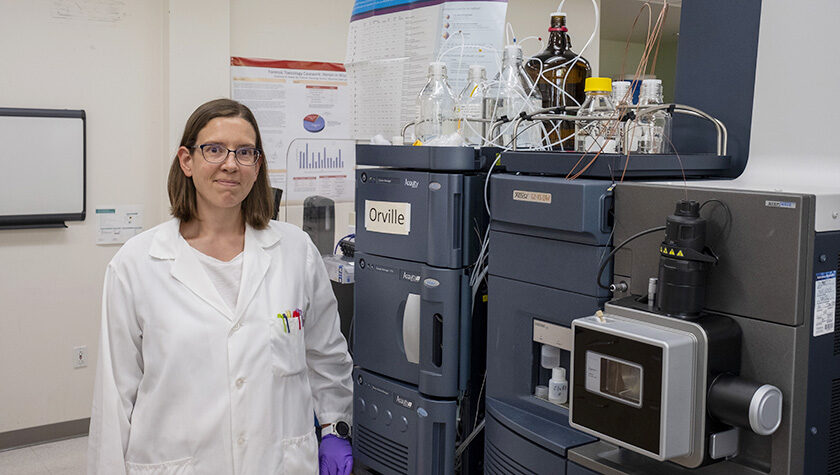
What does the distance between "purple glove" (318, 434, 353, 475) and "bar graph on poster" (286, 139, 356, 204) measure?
2.29m

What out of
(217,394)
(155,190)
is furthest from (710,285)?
(155,190)

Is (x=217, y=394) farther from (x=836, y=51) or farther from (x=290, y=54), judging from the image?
(x=290, y=54)

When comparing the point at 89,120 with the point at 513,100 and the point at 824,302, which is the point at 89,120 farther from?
the point at 824,302

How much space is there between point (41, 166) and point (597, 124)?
2651mm

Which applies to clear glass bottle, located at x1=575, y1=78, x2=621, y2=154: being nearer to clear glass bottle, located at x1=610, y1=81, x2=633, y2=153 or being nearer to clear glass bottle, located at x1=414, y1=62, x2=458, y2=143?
clear glass bottle, located at x1=610, y1=81, x2=633, y2=153

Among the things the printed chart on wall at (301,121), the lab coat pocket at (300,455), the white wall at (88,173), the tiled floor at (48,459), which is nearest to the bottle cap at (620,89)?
the lab coat pocket at (300,455)

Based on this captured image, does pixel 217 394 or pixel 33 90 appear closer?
pixel 217 394

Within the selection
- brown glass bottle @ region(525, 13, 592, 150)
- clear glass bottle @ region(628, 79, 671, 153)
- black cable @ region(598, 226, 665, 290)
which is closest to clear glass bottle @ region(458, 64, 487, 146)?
brown glass bottle @ region(525, 13, 592, 150)

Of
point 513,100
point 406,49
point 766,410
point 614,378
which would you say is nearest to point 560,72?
point 513,100

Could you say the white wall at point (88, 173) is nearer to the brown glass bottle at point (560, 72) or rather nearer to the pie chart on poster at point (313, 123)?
the pie chart on poster at point (313, 123)

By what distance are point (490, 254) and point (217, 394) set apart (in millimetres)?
675

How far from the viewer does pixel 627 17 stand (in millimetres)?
5422

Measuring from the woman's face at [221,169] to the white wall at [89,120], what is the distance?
1896 mm

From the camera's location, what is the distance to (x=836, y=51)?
1.24 meters
